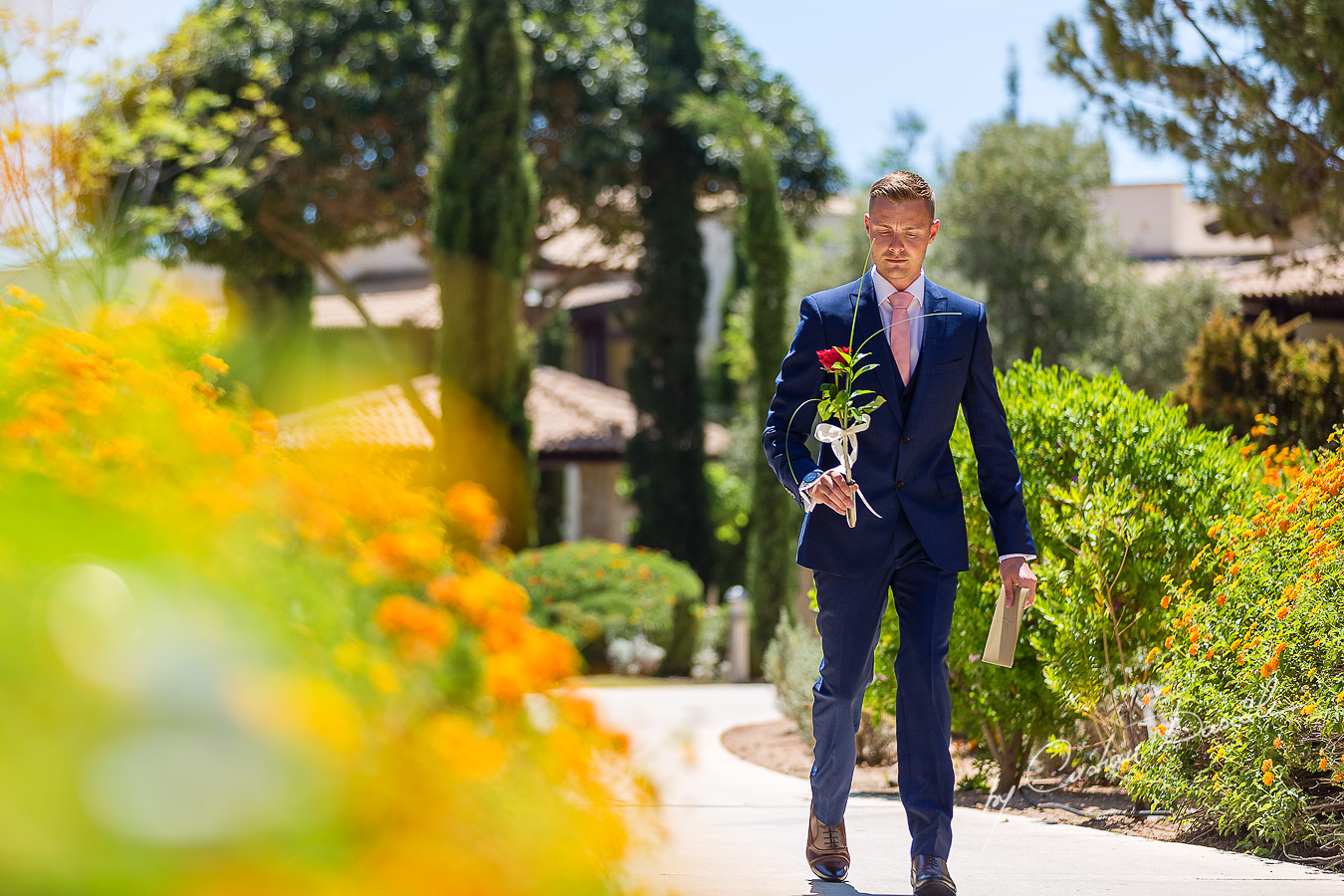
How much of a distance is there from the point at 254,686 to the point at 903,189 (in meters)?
2.66

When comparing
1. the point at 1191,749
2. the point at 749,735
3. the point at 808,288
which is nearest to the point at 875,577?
the point at 1191,749

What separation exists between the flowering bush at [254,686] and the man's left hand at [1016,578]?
1.73 m

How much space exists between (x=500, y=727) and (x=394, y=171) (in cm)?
2167

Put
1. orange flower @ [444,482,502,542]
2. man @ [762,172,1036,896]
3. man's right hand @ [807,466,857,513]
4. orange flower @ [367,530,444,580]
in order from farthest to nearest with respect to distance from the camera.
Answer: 1. man @ [762,172,1036,896]
2. man's right hand @ [807,466,857,513]
3. orange flower @ [444,482,502,542]
4. orange flower @ [367,530,444,580]

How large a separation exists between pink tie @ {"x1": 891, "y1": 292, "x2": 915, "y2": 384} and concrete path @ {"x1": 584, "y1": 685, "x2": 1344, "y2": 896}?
1.13 m

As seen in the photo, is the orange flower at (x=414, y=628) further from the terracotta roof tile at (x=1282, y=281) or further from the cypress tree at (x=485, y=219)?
the cypress tree at (x=485, y=219)

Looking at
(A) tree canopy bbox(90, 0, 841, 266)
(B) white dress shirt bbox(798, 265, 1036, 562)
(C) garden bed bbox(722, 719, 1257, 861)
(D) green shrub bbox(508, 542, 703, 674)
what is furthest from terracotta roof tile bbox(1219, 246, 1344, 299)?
(B) white dress shirt bbox(798, 265, 1036, 562)

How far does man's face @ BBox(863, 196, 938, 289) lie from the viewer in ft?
12.2

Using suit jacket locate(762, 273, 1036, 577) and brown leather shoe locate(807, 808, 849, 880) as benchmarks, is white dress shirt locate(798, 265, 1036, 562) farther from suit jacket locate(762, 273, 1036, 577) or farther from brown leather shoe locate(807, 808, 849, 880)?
brown leather shoe locate(807, 808, 849, 880)

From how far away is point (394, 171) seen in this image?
2239 cm

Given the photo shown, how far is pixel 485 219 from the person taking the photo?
18.2m

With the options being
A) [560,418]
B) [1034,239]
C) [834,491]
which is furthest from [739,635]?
[560,418]

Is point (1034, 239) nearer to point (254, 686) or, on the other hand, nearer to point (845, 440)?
point (845, 440)

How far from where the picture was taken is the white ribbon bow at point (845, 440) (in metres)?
3.47
